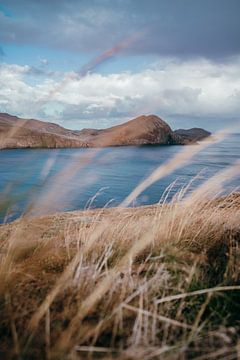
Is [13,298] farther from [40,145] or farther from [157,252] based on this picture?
[40,145]

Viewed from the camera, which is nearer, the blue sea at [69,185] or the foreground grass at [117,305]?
the foreground grass at [117,305]

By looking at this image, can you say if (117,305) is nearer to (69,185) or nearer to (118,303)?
(118,303)

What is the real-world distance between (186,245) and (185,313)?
1075 millimetres

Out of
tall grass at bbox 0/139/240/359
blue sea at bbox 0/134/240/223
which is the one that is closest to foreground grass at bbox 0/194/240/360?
tall grass at bbox 0/139/240/359

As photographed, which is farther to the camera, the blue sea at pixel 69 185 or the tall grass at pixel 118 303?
the blue sea at pixel 69 185

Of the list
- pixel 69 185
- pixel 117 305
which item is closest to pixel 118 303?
pixel 117 305

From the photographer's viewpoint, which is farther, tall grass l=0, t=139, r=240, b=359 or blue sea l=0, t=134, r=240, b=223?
blue sea l=0, t=134, r=240, b=223

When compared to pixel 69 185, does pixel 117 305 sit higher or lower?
higher

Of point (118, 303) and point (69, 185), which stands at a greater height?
point (118, 303)

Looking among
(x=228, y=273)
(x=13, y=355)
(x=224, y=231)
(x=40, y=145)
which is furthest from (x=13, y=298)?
(x=40, y=145)

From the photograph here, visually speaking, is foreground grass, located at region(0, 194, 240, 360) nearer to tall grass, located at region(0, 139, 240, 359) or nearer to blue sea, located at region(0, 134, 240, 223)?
tall grass, located at region(0, 139, 240, 359)

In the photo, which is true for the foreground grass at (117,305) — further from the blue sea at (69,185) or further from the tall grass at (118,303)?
the blue sea at (69,185)

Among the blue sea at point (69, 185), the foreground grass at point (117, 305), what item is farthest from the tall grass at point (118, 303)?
the blue sea at point (69, 185)

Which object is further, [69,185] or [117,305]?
[69,185]
